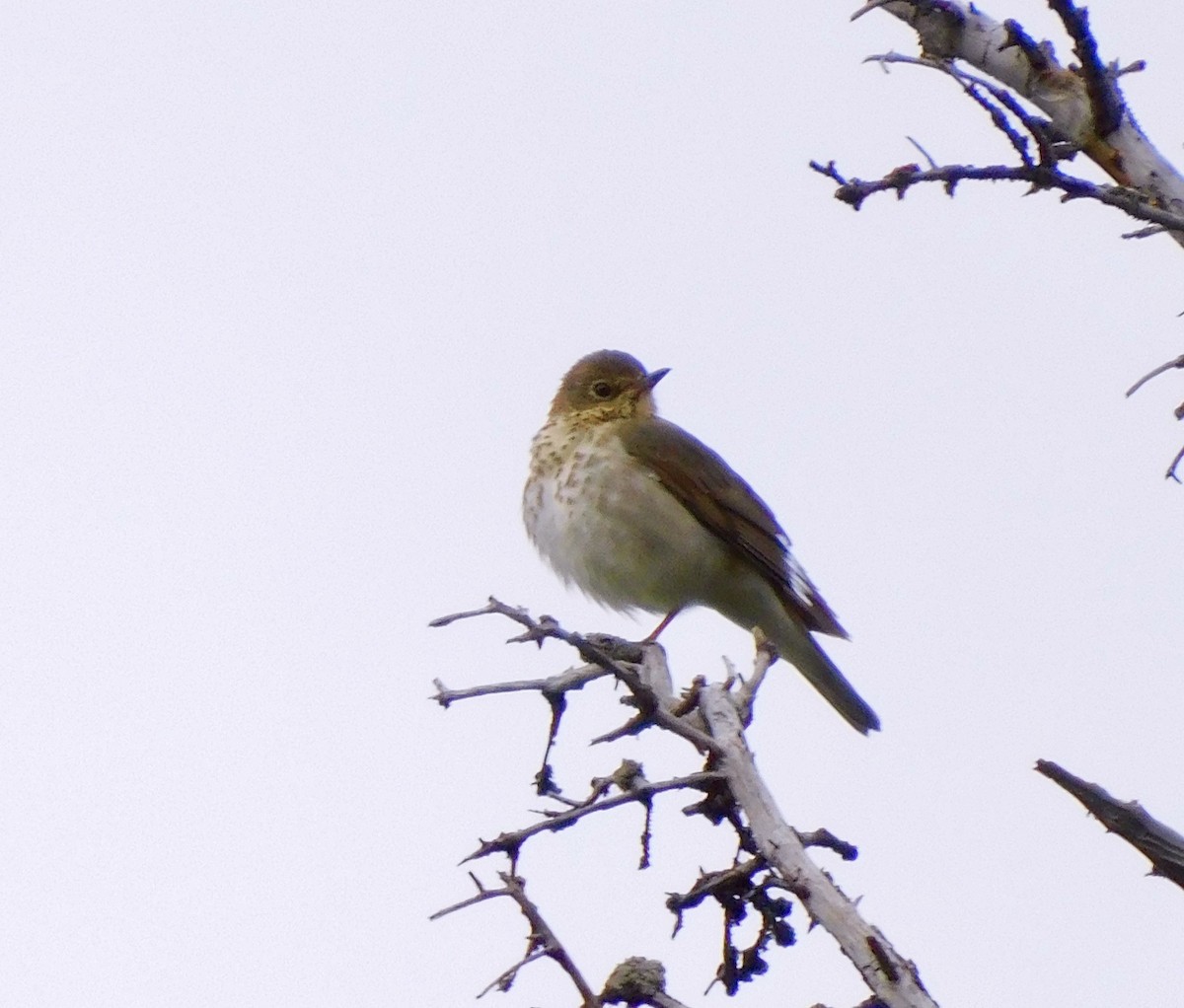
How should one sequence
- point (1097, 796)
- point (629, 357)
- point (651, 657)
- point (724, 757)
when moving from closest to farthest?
1. point (1097, 796)
2. point (724, 757)
3. point (651, 657)
4. point (629, 357)

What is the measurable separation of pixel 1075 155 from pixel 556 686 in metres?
1.68

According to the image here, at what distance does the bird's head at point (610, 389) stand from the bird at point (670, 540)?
1.56ft

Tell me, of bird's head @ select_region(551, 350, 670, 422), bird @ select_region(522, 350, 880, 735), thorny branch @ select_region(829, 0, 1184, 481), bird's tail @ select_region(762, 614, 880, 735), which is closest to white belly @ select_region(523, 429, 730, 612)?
bird @ select_region(522, 350, 880, 735)

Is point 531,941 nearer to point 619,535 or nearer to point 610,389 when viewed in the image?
point 619,535

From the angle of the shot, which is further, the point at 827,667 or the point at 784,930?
the point at 827,667

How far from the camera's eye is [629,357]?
923 centimetres

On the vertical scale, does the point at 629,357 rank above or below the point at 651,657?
above

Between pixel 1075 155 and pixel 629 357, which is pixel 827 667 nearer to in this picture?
pixel 629 357

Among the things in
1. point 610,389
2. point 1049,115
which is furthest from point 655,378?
point 1049,115

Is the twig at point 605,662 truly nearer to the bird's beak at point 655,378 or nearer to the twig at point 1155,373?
the twig at point 1155,373

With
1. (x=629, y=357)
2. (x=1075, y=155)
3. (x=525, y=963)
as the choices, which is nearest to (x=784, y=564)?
(x=629, y=357)

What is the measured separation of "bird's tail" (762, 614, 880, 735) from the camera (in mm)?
7922

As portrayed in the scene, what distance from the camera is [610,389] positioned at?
9.10 m

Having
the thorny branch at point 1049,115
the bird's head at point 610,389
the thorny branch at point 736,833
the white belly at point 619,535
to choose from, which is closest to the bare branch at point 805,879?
the thorny branch at point 736,833
